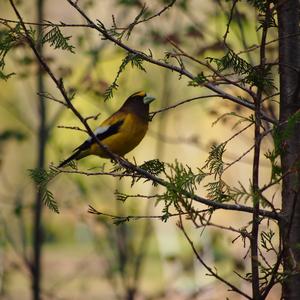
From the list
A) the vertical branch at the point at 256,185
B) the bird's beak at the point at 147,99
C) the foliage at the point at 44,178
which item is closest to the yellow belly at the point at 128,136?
the bird's beak at the point at 147,99

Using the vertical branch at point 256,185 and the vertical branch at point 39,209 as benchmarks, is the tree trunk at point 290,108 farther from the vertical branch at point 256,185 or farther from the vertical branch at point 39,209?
the vertical branch at point 39,209

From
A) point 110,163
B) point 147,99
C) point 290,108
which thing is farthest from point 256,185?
point 110,163

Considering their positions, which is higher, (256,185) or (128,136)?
(128,136)

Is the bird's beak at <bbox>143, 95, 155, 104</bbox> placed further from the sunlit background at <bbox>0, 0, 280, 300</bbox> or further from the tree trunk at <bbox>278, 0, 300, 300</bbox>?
the tree trunk at <bbox>278, 0, 300, 300</bbox>

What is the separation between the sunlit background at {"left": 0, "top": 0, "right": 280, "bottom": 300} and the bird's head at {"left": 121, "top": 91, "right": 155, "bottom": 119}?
54 cm

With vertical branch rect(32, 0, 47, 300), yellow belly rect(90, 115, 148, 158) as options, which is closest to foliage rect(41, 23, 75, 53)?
yellow belly rect(90, 115, 148, 158)

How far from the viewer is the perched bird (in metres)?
4.70

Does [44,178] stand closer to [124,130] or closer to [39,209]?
[124,130]

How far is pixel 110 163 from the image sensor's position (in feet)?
28.3

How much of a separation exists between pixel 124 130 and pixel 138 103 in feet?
1.03

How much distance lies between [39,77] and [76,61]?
9.59ft

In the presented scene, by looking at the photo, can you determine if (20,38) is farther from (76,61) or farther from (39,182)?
(76,61)

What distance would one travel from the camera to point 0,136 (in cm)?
701

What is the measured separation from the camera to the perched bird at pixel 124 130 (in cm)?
470
